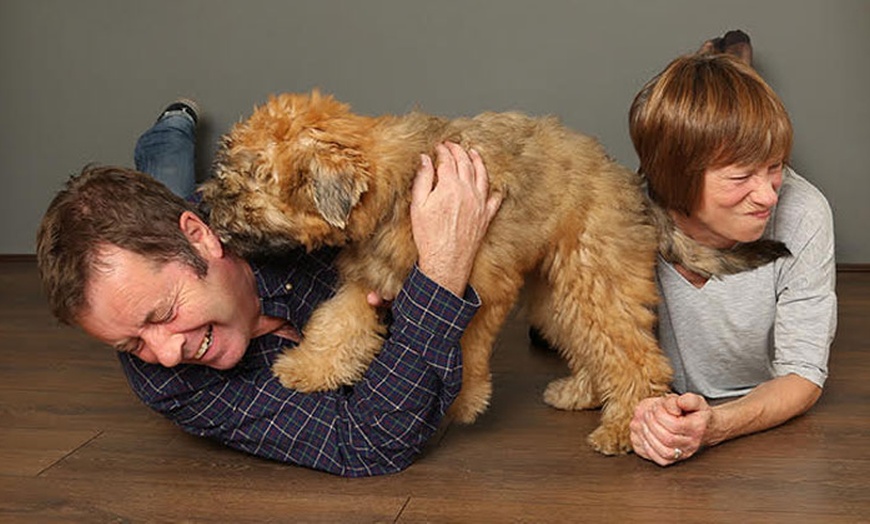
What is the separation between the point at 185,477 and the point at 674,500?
104 cm

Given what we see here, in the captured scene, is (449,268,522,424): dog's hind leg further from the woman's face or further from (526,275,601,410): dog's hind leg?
the woman's face

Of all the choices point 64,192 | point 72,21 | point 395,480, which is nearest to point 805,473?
point 395,480

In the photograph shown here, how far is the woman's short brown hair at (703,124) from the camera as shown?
248 cm

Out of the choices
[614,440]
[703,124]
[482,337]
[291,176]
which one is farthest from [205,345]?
[703,124]

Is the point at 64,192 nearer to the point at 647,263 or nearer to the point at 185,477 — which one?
the point at 185,477

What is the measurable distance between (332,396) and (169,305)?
42cm

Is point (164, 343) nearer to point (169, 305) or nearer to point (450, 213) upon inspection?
point (169, 305)

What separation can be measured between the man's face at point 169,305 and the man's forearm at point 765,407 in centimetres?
107

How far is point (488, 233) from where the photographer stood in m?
2.38

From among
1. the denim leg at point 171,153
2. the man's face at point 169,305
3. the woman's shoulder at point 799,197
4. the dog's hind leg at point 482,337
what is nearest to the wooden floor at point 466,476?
the dog's hind leg at point 482,337

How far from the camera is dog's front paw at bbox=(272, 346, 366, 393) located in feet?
8.32

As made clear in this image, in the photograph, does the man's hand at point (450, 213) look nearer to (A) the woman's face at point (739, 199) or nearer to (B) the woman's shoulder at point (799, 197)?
(A) the woman's face at point (739, 199)

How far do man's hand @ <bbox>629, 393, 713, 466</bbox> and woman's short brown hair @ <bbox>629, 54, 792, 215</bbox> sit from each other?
0.44 meters

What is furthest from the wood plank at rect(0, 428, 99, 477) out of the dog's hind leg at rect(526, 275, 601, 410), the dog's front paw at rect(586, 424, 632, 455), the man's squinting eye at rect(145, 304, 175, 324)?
the dog's front paw at rect(586, 424, 632, 455)
